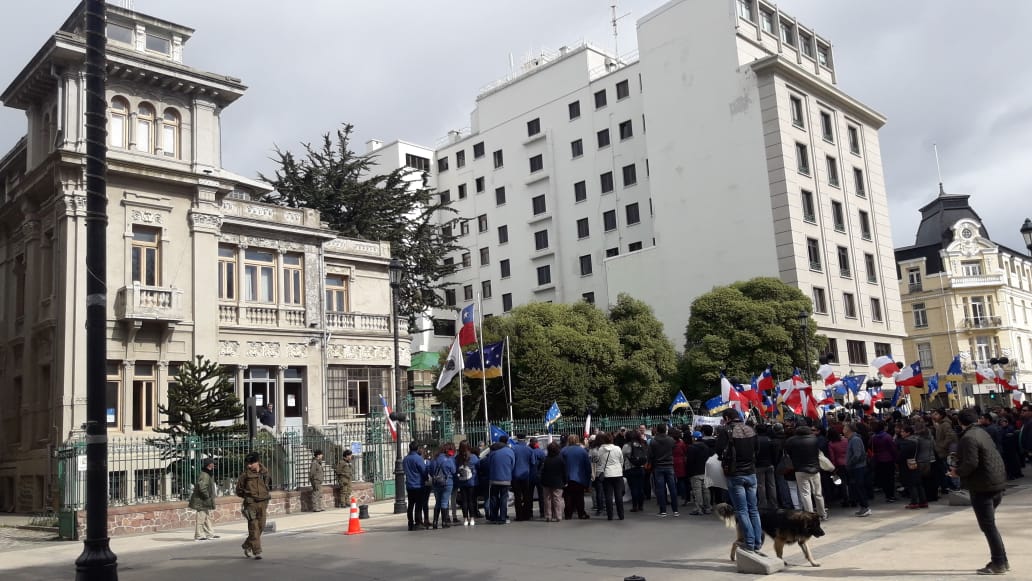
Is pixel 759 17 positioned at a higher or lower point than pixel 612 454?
higher

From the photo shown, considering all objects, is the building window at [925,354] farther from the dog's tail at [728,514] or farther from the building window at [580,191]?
the dog's tail at [728,514]

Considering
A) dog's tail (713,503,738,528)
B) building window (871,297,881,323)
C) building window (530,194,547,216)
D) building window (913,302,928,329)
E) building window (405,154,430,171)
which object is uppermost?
building window (405,154,430,171)

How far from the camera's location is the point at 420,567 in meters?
12.0

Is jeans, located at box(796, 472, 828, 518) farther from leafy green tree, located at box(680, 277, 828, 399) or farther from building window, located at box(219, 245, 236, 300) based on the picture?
leafy green tree, located at box(680, 277, 828, 399)

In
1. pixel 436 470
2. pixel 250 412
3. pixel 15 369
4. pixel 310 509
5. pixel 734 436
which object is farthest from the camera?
pixel 15 369

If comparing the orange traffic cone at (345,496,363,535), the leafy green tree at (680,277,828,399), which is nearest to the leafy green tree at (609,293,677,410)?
the leafy green tree at (680,277,828,399)

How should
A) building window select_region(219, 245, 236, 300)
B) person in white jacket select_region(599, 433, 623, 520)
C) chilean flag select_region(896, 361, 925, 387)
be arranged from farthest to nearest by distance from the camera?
1. building window select_region(219, 245, 236, 300)
2. chilean flag select_region(896, 361, 925, 387)
3. person in white jacket select_region(599, 433, 623, 520)

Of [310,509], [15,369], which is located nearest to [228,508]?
[310,509]

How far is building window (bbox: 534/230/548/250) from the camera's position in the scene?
61.5 m

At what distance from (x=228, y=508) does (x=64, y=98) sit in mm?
14828

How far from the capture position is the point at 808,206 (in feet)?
154

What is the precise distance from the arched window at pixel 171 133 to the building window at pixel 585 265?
3387cm

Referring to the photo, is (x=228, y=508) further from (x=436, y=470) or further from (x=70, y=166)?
(x=70, y=166)

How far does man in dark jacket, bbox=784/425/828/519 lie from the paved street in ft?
2.15
